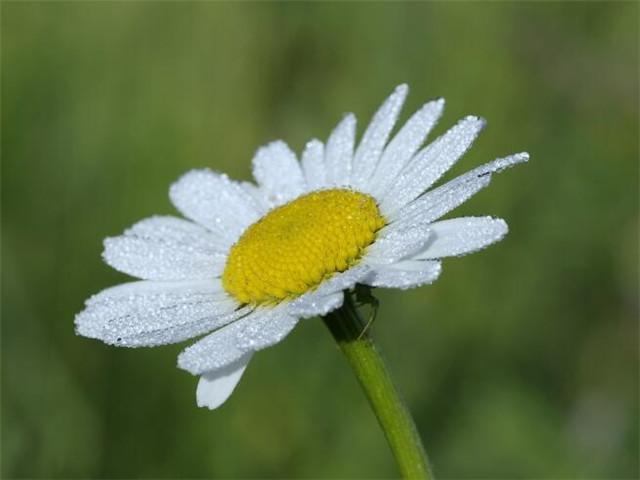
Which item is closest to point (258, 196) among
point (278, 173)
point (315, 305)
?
point (278, 173)

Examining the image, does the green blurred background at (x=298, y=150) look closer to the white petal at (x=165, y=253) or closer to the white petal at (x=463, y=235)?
the white petal at (x=165, y=253)

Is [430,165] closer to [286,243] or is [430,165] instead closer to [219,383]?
[286,243]

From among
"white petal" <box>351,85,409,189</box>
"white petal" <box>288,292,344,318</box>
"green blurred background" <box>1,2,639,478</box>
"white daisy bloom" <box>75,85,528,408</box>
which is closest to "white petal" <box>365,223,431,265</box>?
"white daisy bloom" <box>75,85,528,408</box>

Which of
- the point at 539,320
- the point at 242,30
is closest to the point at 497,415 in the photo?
the point at 539,320

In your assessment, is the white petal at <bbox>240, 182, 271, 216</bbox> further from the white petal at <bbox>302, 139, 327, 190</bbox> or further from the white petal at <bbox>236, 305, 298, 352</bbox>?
the white petal at <bbox>236, 305, 298, 352</bbox>

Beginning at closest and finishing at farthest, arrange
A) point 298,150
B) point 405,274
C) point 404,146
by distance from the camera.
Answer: point 405,274 → point 404,146 → point 298,150

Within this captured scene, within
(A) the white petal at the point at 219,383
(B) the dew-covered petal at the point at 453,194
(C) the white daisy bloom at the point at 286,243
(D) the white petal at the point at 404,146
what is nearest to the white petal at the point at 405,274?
(C) the white daisy bloom at the point at 286,243
